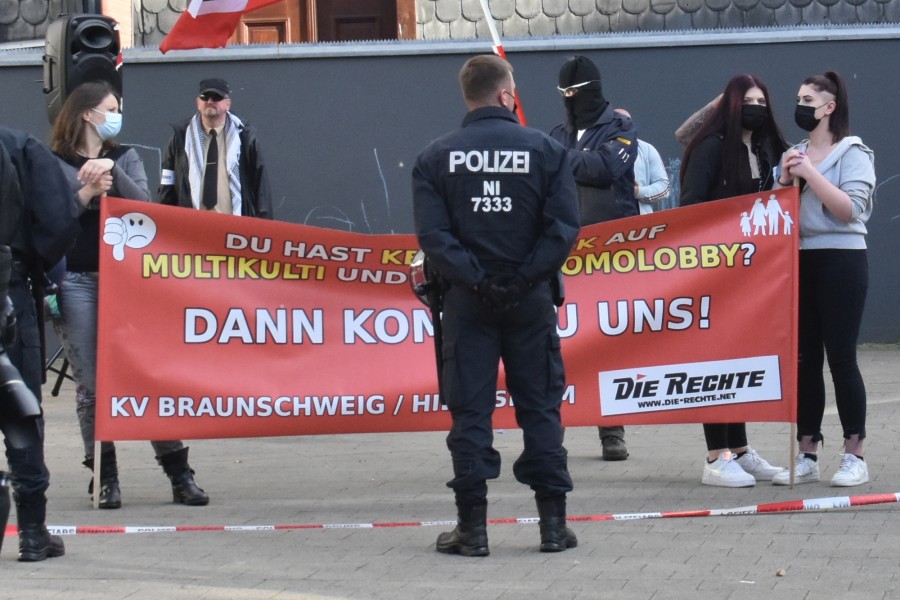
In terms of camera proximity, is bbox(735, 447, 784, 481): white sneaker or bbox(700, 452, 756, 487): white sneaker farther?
bbox(735, 447, 784, 481): white sneaker

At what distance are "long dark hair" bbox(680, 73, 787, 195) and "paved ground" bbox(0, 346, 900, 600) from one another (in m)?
1.58

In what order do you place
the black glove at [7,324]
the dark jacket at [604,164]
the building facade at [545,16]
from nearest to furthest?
the black glove at [7,324] → the dark jacket at [604,164] → the building facade at [545,16]

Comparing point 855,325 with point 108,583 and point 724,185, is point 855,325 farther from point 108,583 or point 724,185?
point 108,583

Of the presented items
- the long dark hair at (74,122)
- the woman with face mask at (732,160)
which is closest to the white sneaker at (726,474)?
the woman with face mask at (732,160)

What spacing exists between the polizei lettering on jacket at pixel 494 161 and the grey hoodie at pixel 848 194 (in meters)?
1.99

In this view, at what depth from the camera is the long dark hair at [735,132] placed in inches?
286

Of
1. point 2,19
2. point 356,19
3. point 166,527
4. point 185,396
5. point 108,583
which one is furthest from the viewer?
point 356,19

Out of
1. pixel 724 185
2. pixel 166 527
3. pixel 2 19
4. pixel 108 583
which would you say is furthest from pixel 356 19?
pixel 108 583

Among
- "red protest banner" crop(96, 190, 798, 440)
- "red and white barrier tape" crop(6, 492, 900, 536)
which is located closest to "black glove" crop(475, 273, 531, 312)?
"red and white barrier tape" crop(6, 492, 900, 536)

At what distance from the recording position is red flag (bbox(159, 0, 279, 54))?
10.0m

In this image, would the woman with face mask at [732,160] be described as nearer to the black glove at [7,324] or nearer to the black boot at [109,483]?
the black boot at [109,483]

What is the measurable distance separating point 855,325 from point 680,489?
116 centimetres

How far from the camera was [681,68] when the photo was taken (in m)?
12.9

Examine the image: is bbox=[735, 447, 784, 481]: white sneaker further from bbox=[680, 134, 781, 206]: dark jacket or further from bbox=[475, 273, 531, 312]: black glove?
bbox=[475, 273, 531, 312]: black glove
